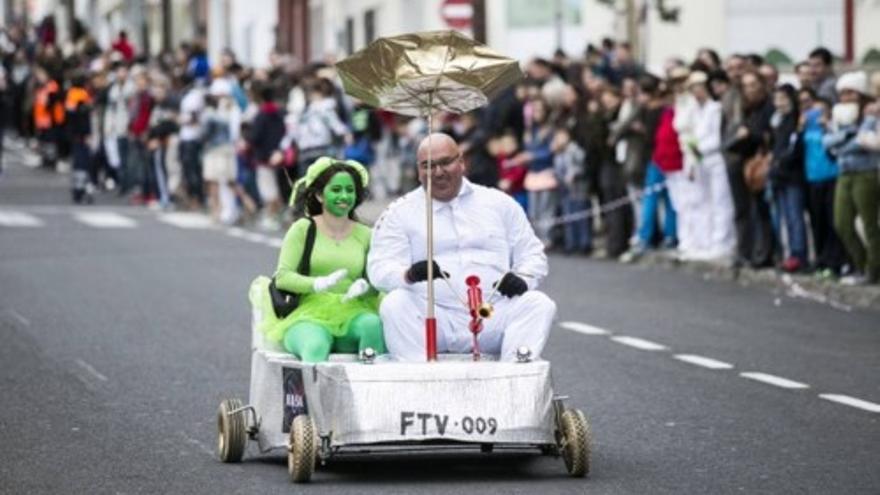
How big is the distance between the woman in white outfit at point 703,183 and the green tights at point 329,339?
1459 cm

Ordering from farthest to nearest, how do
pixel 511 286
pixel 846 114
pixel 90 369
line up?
pixel 846 114
pixel 90 369
pixel 511 286

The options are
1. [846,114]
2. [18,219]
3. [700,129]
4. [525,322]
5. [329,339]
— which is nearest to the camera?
[525,322]

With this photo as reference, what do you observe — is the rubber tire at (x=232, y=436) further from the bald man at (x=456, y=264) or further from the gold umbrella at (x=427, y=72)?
the gold umbrella at (x=427, y=72)

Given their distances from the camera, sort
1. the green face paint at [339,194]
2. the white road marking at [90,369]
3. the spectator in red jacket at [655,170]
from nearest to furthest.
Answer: the green face paint at [339,194]
the white road marking at [90,369]
the spectator in red jacket at [655,170]

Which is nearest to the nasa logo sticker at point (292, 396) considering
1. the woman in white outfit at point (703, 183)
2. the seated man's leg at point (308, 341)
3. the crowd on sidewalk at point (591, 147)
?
the seated man's leg at point (308, 341)

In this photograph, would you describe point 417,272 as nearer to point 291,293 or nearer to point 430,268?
point 430,268

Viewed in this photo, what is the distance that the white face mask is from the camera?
81.1 ft

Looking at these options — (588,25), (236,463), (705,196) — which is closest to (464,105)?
(236,463)

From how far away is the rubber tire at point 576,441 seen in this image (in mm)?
12820

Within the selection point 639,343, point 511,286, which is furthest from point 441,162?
point 639,343

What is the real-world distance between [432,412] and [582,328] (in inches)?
376

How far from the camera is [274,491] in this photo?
12.6 metres

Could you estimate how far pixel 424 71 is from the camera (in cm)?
1373

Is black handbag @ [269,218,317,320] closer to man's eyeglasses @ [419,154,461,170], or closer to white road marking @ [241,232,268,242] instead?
man's eyeglasses @ [419,154,461,170]
